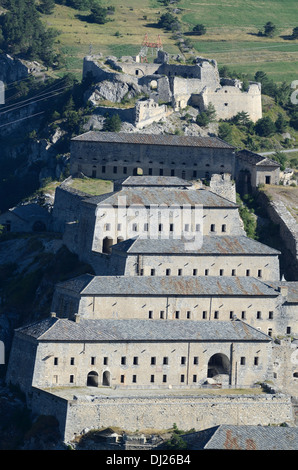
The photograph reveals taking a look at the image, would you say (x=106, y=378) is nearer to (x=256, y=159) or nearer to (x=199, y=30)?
(x=256, y=159)

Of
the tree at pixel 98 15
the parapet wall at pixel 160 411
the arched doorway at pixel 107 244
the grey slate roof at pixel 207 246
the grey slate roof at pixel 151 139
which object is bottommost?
the parapet wall at pixel 160 411

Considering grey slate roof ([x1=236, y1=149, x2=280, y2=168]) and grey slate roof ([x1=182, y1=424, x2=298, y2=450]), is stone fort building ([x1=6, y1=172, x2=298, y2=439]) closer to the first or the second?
grey slate roof ([x1=182, y1=424, x2=298, y2=450])

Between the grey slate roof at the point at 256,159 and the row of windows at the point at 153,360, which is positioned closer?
the row of windows at the point at 153,360

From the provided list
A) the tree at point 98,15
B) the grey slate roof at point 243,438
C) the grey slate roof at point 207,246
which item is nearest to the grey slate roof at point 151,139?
the grey slate roof at point 207,246

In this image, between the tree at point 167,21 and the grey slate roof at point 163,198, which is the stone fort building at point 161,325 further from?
the tree at point 167,21

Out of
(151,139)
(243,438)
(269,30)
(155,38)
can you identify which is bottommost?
(243,438)

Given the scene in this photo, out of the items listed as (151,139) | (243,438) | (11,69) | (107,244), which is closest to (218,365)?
(243,438)

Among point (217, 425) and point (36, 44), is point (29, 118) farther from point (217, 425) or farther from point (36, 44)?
point (217, 425)

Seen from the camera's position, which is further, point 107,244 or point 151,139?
point 151,139

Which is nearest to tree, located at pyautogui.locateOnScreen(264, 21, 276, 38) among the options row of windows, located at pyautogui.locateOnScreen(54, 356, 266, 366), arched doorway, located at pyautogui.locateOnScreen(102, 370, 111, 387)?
row of windows, located at pyautogui.locateOnScreen(54, 356, 266, 366)
